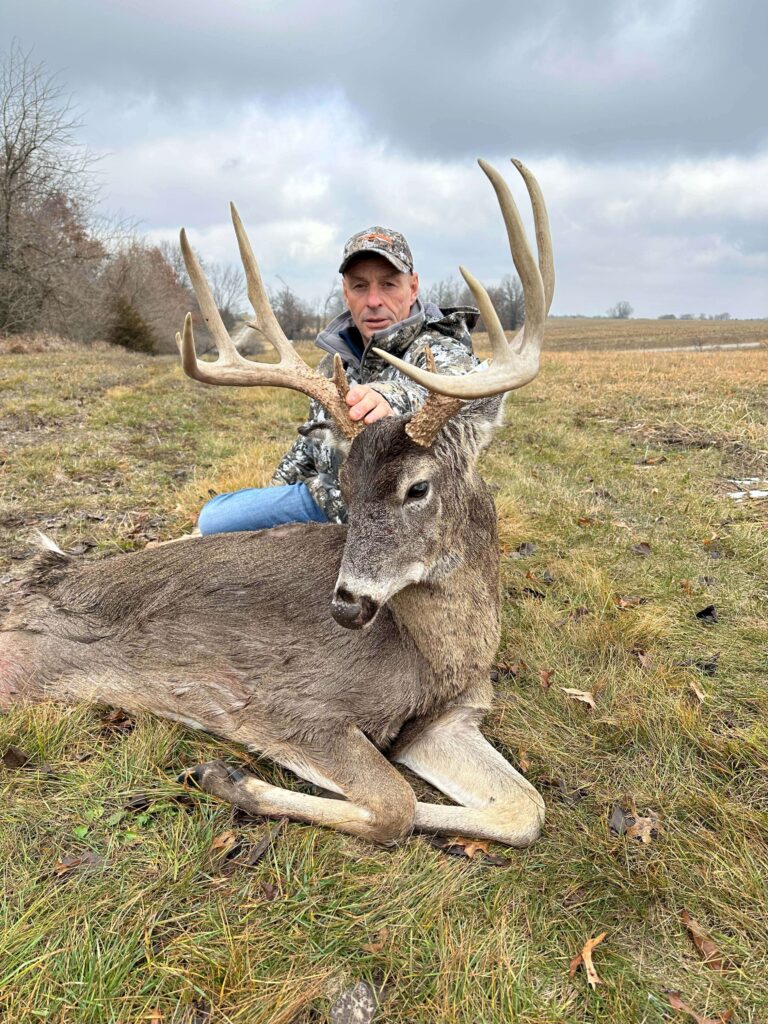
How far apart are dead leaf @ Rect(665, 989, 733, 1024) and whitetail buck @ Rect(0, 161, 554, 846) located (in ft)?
2.17

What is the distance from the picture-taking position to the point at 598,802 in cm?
247

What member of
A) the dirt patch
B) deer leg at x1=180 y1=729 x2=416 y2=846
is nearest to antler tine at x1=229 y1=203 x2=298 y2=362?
deer leg at x1=180 y1=729 x2=416 y2=846

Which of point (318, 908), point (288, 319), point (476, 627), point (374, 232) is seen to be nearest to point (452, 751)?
point (476, 627)

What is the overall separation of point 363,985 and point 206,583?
1.97 metres

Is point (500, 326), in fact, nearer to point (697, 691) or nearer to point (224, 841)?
point (697, 691)

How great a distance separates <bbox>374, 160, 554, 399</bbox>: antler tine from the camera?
2.24m

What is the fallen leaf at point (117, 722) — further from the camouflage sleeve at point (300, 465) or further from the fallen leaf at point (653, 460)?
the fallen leaf at point (653, 460)

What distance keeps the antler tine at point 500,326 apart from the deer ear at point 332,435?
54cm

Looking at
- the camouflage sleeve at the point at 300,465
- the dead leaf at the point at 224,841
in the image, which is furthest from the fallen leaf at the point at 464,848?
the camouflage sleeve at the point at 300,465

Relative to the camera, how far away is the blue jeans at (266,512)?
4336 millimetres

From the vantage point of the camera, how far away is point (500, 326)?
240 centimetres

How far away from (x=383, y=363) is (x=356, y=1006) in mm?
3211

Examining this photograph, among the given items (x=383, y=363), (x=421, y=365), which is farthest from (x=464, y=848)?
(x=383, y=363)

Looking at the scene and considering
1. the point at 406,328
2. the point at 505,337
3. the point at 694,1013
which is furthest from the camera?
the point at 406,328
